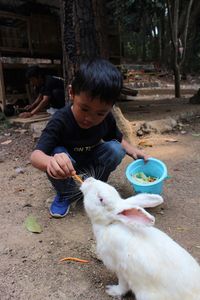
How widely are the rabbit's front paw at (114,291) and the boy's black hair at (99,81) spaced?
1.04 m

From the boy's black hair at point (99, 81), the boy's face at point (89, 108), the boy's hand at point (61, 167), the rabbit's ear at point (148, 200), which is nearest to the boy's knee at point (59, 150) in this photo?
the boy's face at point (89, 108)

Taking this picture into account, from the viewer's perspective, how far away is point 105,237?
183 cm

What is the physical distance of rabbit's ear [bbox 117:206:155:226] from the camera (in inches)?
65.5

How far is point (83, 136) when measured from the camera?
8.96ft

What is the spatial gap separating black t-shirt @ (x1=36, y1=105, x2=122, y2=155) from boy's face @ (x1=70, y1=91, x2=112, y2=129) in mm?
181

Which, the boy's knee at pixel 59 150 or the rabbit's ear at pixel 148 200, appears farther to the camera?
the boy's knee at pixel 59 150

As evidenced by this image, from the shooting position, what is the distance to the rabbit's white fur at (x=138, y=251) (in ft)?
5.19

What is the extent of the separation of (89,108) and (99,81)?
0.59ft

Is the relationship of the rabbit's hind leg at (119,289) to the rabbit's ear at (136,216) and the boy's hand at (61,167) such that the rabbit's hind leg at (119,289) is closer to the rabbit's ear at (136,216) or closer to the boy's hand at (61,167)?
the rabbit's ear at (136,216)

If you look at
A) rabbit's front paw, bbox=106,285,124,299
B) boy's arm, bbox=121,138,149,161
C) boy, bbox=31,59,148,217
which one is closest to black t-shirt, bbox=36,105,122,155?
boy, bbox=31,59,148,217

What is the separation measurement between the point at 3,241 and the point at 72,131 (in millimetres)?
883

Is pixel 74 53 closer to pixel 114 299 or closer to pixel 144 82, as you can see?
pixel 114 299

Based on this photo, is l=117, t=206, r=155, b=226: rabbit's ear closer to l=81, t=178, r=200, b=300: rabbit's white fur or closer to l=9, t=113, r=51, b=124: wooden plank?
l=81, t=178, r=200, b=300: rabbit's white fur

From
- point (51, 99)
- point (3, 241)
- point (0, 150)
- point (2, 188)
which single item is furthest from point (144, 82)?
point (3, 241)
